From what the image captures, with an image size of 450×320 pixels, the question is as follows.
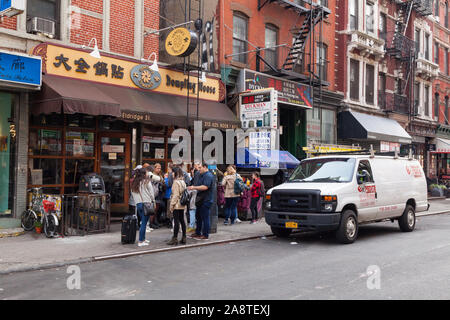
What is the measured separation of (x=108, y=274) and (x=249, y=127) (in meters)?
10.2

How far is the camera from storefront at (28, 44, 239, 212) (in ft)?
37.2

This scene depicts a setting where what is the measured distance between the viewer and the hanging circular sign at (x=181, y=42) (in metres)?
13.4

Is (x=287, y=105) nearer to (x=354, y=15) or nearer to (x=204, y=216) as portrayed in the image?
(x=354, y=15)

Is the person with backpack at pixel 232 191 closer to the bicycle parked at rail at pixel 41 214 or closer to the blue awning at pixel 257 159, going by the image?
the blue awning at pixel 257 159

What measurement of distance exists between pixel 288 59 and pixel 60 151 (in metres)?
10.8

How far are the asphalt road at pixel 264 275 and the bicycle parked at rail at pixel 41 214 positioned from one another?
2.91m

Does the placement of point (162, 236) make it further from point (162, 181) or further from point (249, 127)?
point (249, 127)

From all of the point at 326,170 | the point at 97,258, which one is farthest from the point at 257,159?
the point at 97,258

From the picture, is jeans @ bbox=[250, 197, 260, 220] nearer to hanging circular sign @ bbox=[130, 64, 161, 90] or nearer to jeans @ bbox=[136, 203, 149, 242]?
hanging circular sign @ bbox=[130, 64, 161, 90]

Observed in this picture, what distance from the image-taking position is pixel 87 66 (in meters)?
12.3

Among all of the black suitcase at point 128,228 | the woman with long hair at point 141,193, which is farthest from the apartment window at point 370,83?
the black suitcase at point 128,228

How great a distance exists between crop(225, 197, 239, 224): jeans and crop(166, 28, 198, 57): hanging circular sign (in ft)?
15.6
